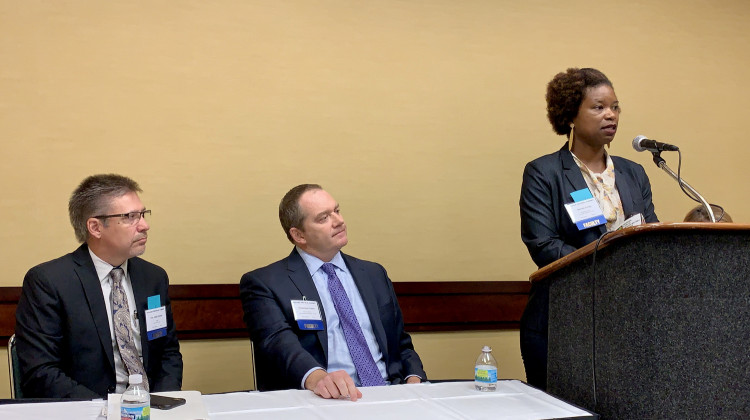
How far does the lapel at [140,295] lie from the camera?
9.91 feet

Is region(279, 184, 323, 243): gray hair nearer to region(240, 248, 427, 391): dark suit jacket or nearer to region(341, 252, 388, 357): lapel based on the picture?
region(240, 248, 427, 391): dark suit jacket

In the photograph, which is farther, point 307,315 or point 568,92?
point 568,92

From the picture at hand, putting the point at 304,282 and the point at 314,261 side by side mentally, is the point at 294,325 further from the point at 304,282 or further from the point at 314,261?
the point at 314,261

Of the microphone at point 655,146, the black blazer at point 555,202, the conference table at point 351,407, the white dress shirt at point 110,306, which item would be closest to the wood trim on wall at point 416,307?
the white dress shirt at point 110,306

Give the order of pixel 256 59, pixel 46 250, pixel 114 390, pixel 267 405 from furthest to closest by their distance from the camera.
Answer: pixel 256 59
pixel 46 250
pixel 114 390
pixel 267 405

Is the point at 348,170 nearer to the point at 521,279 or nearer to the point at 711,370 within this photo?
the point at 521,279

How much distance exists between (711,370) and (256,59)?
2.80 metres

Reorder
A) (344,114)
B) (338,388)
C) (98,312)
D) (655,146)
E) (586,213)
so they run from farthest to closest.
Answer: (344,114) → (586,213) → (98,312) → (655,146) → (338,388)

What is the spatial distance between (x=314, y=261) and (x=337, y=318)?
0.92ft

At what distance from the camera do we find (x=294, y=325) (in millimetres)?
3021

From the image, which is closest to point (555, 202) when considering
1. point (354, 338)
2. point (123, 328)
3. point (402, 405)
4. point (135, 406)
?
point (354, 338)

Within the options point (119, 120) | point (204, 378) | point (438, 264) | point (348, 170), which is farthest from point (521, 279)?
point (119, 120)

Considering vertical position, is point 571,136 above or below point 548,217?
above

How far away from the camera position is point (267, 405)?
2131 mm
